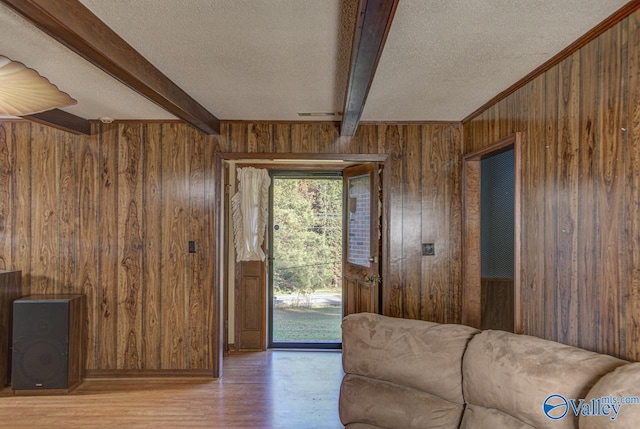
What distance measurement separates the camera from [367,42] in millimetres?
1687

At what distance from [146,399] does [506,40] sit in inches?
142

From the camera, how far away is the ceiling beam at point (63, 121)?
3070mm

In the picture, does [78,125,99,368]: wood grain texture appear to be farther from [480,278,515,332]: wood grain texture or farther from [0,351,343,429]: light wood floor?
[480,278,515,332]: wood grain texture

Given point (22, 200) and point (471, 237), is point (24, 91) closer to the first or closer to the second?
point (22, 200)

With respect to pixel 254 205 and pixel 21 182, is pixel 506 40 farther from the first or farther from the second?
pixel 21 182

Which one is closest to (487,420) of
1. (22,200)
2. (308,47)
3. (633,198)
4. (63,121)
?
(633,198)

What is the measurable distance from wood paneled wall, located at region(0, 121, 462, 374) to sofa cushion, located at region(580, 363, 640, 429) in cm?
231

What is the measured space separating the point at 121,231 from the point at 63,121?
41.7 inches

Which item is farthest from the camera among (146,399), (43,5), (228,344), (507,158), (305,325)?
(305,325)

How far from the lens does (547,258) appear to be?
2.26 metres

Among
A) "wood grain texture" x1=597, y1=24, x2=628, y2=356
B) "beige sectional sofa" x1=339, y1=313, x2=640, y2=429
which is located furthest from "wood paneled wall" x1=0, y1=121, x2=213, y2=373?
"wood grain texture" x1=597, y1=24, x2=628, y2=356

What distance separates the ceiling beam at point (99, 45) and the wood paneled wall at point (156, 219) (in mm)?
1051

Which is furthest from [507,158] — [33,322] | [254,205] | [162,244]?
[33,322]

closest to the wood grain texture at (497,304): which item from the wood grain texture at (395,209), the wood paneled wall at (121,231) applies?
the wood grain texture at (395,209)
